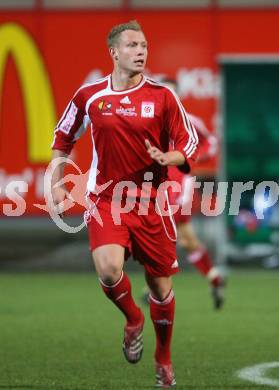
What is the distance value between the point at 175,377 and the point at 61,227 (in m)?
8.95

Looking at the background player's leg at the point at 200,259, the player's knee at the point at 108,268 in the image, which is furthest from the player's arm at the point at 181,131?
the background player's leg at the point at 200,259

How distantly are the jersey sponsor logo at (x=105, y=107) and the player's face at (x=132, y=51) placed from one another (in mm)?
232

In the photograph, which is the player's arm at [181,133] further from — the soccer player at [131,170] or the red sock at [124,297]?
the red sock at [124,297]

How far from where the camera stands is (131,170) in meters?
6.88

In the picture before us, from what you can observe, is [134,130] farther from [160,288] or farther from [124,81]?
[160,288]

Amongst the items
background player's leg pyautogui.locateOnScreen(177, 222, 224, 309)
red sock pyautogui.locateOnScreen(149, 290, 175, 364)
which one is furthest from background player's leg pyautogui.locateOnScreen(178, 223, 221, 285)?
red sock pyautogui.locateOnScreen(149, 290, 175, 364)

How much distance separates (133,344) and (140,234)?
27.0 inches

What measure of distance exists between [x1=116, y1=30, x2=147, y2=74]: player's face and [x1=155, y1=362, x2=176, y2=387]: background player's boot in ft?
5.83

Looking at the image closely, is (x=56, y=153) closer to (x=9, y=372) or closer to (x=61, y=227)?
(x=9, y=372)

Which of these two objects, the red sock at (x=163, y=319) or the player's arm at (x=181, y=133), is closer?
the player's arm at (x=181, y=133)

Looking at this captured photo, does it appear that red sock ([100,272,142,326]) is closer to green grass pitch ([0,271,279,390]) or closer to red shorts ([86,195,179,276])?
red shorts ([86,195,179,276])

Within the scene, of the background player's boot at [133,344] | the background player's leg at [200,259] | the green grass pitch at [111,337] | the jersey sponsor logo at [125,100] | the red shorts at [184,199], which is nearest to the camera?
the jersey sponsor logo at [125,100]

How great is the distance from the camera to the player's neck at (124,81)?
6.94 metres

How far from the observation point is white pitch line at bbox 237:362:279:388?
6969 millimetres
